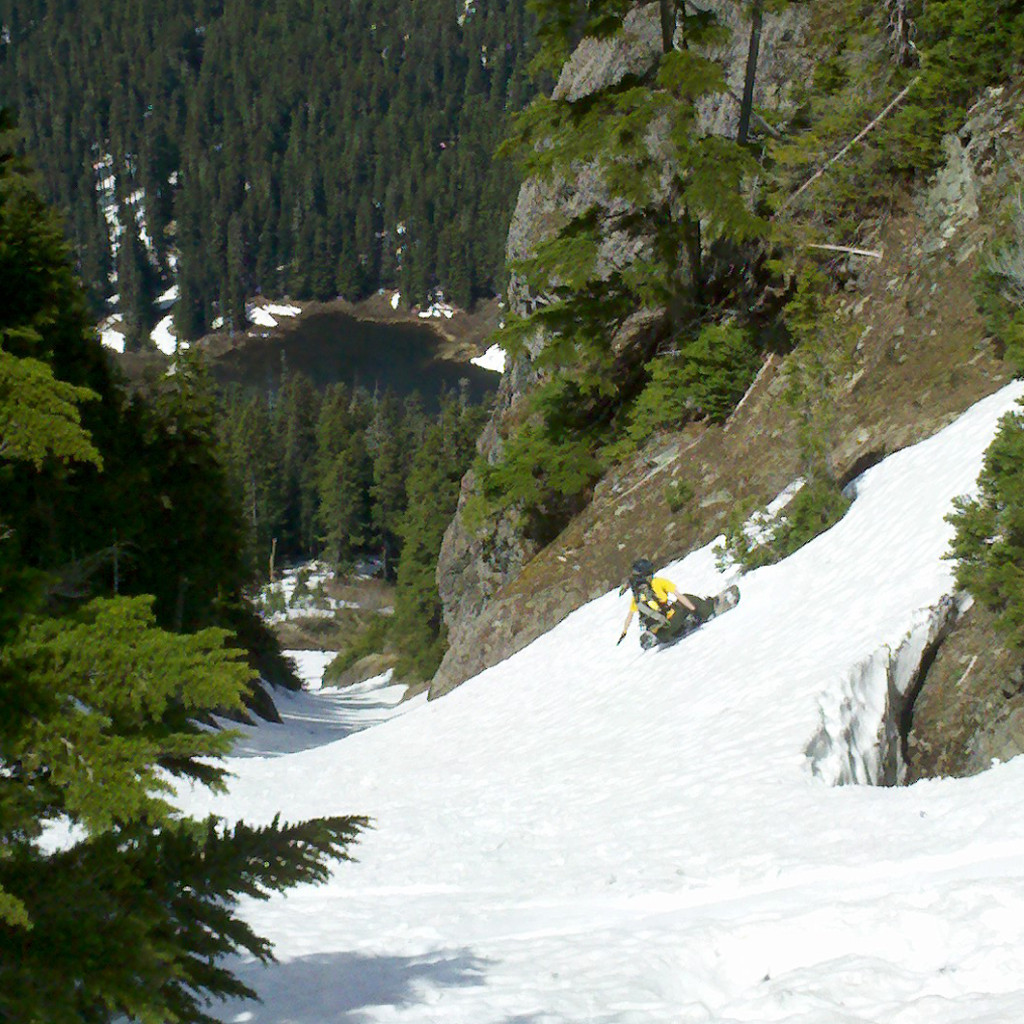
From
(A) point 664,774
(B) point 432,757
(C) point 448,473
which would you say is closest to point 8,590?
(A) point 664,774

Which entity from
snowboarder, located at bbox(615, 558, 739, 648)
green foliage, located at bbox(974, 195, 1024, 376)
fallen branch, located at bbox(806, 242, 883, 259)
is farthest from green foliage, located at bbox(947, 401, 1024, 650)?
fallen branch, located at bbox(806, 242, 883, 259)

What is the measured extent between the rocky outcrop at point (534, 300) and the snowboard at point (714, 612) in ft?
13.3

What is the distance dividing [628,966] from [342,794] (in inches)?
276

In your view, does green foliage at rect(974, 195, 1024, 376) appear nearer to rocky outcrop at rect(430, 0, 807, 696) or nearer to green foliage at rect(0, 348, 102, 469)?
rocky outcrop at rect(430, 0, 807, 696)

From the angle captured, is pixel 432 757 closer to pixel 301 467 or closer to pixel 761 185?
pixel 761 185

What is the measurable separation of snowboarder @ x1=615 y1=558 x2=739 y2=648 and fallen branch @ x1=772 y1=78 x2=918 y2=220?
8353mm

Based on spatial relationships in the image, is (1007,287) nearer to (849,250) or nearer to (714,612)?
(849,250)

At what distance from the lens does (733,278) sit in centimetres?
1959

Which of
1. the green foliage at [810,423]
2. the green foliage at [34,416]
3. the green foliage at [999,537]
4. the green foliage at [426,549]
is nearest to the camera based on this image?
the green foliage at [34,416]

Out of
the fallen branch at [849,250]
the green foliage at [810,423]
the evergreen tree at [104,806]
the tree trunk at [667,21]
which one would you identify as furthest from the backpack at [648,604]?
the tree trunk at [667,21]

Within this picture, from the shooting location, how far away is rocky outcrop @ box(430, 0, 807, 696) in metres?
18.3

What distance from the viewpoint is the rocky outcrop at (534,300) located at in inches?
720

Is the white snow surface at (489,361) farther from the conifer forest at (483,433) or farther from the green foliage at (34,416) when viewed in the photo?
the green foliage at (34,416)

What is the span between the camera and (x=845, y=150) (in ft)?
58.9
